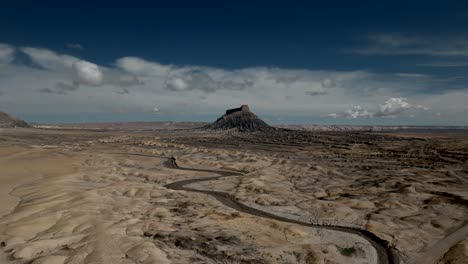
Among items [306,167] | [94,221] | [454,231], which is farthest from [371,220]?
[306,167]

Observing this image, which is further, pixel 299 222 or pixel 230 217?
pixel 299 222

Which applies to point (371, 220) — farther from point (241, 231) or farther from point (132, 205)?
point (132, 205)

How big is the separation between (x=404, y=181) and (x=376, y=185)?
18.6 ft

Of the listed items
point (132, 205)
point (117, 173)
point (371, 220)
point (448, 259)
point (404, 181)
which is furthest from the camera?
point (117, 173)

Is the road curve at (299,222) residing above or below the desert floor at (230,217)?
below

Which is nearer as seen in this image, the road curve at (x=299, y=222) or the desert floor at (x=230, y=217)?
the desert floor at (x=230, y=217)

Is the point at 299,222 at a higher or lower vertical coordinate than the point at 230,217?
lower

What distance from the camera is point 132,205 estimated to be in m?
33.1

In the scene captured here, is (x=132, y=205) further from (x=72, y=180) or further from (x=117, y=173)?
(x=117, y=173)

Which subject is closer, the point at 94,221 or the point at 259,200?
the point at 94,221

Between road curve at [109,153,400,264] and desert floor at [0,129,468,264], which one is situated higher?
desert floor at [0,129,468,264]

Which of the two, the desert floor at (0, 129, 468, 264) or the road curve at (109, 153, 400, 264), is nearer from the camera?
the desert floor at (0, 129, 468, 264)

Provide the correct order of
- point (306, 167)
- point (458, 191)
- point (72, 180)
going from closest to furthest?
point (458, 191)
point (72, 180)
point (306, 167)

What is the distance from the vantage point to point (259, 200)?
37.5 m
